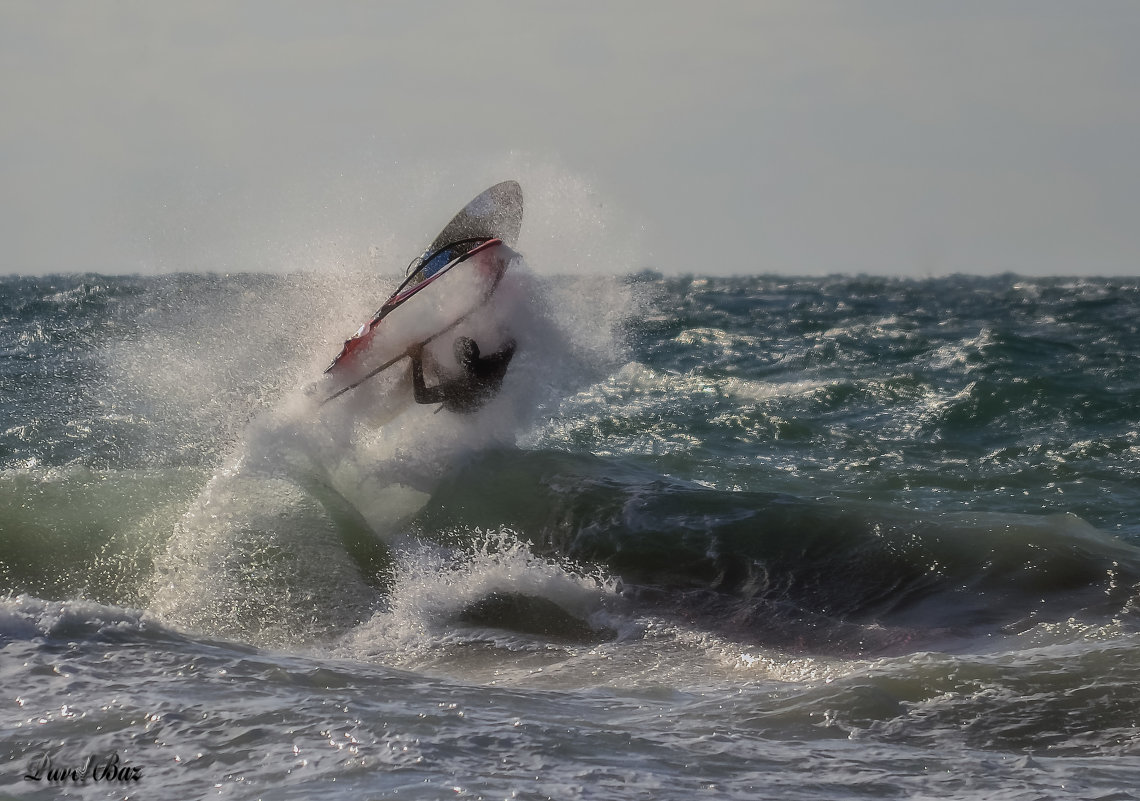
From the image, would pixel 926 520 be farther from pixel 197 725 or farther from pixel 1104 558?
pixel 197 725

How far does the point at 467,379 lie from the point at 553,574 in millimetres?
3814

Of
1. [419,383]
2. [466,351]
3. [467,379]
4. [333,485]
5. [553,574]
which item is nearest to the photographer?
[553,574]

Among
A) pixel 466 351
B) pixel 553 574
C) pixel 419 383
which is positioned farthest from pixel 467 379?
pixel 553 574

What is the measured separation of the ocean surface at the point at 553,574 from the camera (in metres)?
3.91

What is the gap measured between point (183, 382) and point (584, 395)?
6.00 metres

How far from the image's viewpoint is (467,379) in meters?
10.8

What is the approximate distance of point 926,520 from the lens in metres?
8.29

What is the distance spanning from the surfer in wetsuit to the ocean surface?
0.19 m

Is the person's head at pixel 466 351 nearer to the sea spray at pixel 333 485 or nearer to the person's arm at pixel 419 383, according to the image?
the sea spray at pixel 333 485

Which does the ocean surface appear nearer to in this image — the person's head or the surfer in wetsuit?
the surfer in wetsuit

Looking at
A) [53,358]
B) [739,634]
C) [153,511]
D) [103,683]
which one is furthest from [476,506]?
[53,358]

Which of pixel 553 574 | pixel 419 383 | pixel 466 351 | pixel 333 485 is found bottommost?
pixel 553 574

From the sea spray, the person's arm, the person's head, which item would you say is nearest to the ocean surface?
the sea spray

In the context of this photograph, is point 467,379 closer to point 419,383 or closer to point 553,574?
point 419,383
